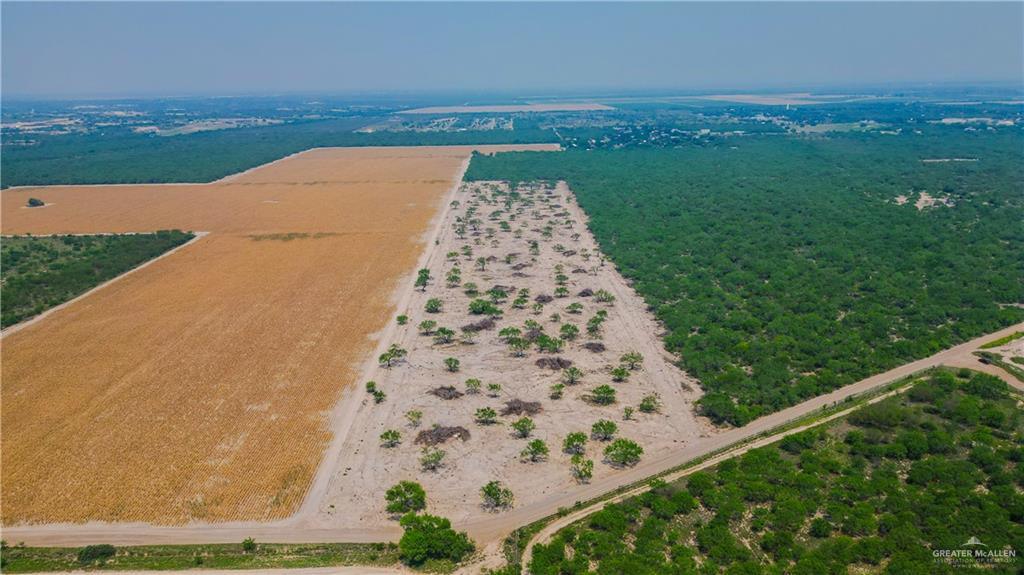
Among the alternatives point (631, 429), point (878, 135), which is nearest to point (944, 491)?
point (631, 429)

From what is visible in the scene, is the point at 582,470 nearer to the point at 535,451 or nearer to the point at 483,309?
the point at 535,451

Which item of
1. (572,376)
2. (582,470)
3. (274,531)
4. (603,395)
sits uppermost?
(572,376)

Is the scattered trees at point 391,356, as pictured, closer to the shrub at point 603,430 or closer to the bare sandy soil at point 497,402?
the bare sandy soil at point 497,402

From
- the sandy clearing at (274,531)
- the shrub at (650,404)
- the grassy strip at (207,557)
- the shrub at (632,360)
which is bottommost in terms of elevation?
the grassy strip at (207,557)

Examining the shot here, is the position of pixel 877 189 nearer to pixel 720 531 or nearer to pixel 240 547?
pixel 720 531

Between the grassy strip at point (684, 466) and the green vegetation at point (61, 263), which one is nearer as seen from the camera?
the grassy strip at point (684, 466)

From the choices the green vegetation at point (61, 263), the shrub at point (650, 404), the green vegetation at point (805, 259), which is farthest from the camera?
the green vegetation at point (61, 263)

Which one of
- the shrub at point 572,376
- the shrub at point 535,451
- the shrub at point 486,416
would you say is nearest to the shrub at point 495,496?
the shrub at point 535,451

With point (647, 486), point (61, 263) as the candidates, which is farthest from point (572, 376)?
point (61, 263)
